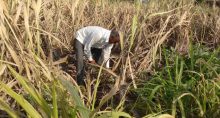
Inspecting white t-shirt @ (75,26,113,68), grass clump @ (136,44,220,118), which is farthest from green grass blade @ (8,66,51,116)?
white t-shirt @ (75,26,113,68)

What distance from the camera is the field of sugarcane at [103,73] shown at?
2.22 m

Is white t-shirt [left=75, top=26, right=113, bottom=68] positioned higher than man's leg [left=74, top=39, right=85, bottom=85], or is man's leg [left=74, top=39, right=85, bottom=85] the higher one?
white t-shirt [left=75, top=26, right=113, bottom=68]

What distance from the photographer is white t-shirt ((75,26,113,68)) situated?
186 inches

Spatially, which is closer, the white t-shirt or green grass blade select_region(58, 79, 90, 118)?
green grass blade select_region(58, 79, 90, 118)

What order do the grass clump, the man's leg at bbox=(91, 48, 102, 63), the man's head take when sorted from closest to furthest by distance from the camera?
the grass clump
the man's head
the man's leg at bbox=(91, 48, 102, 63)

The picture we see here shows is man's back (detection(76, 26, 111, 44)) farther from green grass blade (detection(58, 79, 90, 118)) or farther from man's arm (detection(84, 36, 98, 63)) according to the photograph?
green grass blade (detection(58, 79, 90, 118))

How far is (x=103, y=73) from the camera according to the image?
379cm

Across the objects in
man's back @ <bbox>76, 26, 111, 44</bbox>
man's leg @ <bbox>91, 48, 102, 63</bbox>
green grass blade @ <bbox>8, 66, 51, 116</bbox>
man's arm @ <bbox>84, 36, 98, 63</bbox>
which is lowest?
man's leg @ <bbox>91, 48, 102, 63</bbox>

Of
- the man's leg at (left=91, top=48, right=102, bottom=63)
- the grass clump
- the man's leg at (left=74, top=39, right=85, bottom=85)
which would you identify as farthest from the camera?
the man's leg at (left=91, top=48, right=102, bottom=63)

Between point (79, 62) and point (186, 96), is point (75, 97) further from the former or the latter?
point (79, 62)

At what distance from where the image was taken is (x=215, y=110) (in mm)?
2773

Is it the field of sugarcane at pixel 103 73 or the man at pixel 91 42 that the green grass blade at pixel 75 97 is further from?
the man at pixel 91 42

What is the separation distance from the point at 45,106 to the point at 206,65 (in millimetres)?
1531

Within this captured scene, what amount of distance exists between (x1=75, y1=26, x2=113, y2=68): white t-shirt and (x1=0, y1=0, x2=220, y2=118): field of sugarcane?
231 millimetres
